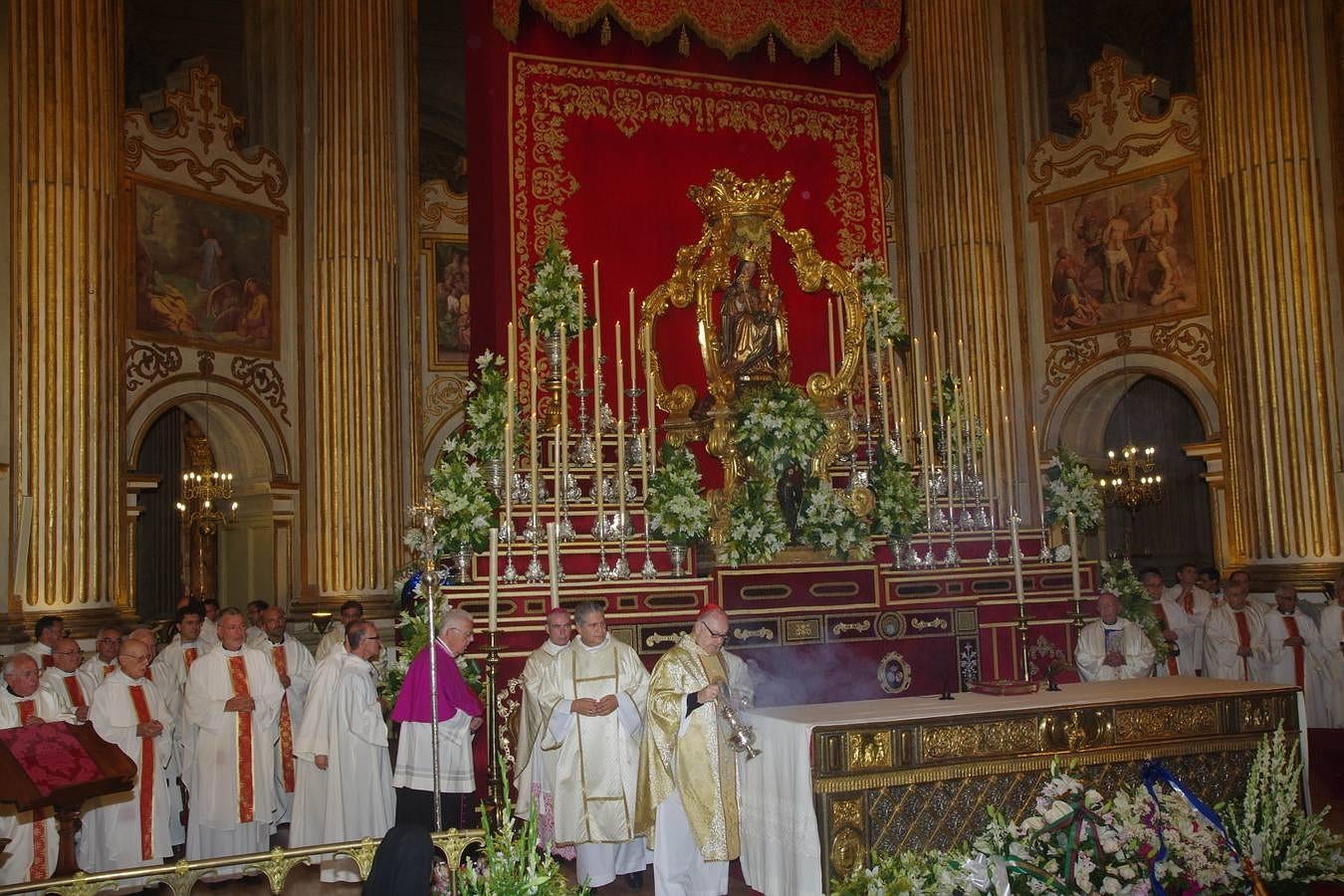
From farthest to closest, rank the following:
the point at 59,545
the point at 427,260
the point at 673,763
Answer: the point at 427,260 < the point at 59,545 < the point at 673,763

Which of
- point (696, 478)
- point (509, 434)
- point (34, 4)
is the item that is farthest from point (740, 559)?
point (34, 4)

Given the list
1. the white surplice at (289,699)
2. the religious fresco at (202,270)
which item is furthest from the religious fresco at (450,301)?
the white surplice at (289,699)

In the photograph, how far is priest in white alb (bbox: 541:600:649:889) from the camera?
7.50 metres

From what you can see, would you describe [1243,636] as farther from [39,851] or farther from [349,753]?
[39,851]

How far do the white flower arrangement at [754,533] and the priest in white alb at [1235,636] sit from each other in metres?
6.22

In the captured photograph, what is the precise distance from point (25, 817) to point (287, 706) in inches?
90.1

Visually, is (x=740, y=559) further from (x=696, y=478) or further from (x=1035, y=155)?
(x=1035, y=155)

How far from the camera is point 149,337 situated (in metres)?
15.0

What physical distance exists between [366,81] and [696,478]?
27.9ft

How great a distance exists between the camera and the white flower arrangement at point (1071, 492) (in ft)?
36.1

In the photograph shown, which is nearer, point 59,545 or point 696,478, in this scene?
point 696,478

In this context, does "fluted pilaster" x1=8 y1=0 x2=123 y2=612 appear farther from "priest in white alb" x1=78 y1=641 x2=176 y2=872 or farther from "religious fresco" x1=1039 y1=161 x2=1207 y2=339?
"religious fresco" x1=1039 y1=161 x2=1207 y2=339

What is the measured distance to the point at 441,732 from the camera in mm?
7785

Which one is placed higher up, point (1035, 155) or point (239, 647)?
point (1035, 155)
